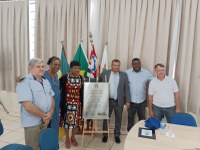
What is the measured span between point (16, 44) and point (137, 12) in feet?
10.5

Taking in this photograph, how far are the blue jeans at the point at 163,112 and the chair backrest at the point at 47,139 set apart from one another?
2.17 m

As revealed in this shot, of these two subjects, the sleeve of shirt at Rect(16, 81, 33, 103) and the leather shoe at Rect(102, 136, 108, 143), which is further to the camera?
the leather shoe at Rect(102, 136, 108, 143)

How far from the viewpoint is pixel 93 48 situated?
403cm

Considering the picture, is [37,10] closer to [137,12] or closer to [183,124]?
[137,12]

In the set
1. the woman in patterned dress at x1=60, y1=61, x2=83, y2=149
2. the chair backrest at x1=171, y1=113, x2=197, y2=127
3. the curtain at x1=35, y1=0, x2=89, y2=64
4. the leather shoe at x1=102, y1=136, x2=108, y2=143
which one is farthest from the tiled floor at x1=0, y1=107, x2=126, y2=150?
the curtain at x1=35, y1=0, x2=89, y2=64

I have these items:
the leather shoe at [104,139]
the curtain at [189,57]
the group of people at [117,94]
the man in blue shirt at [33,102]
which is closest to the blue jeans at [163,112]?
the group of people at [117,94]

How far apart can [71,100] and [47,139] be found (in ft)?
5.42

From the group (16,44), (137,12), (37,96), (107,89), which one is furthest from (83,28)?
(37,96)

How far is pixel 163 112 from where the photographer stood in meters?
3.58

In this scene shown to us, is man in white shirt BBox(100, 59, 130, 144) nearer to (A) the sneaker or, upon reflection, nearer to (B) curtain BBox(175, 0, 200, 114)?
(A) the sneaker

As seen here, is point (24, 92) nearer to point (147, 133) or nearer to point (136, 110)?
point (147, 133)

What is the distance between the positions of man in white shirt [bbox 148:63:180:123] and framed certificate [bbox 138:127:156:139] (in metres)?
1.12

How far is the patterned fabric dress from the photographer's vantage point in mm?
3486

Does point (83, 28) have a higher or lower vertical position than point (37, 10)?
lower
